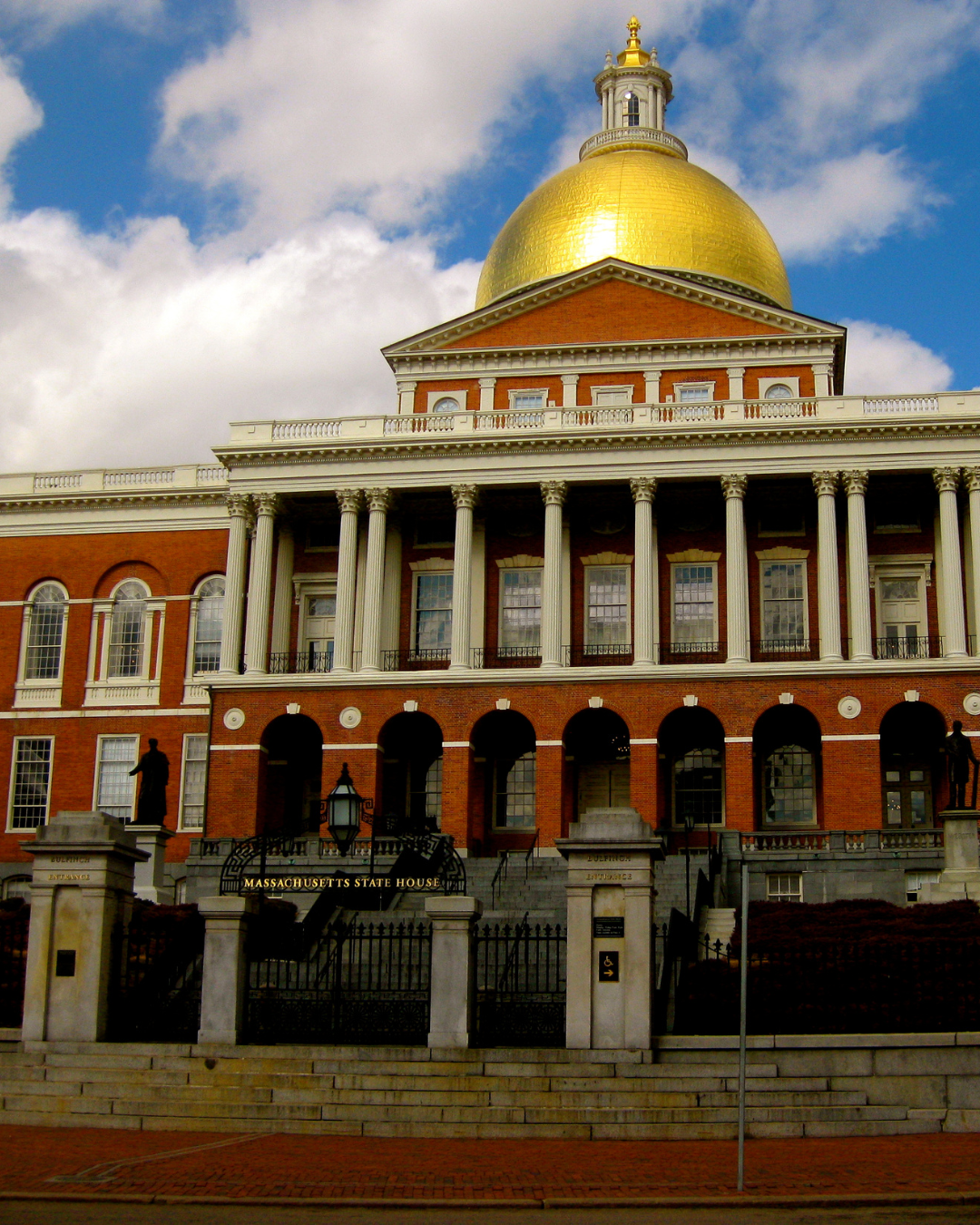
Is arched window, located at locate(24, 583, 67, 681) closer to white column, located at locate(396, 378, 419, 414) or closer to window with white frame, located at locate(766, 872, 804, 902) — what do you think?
white column, located at locate(396, 378, 419, 414)

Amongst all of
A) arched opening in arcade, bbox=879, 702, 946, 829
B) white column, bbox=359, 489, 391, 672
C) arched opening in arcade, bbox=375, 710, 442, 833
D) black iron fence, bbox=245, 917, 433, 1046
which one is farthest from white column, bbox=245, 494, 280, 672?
black iron fence, bbox=245, 917, 433, 1046

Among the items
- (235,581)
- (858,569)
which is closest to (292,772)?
(235,581)

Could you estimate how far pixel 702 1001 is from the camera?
20.5m

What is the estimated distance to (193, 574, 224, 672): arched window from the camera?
166 ft

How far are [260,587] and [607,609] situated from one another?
10.2m

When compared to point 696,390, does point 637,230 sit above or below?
above

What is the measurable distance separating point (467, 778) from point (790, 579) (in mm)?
11180

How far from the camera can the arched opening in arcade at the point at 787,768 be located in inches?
1789

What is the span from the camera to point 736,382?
5072 cm

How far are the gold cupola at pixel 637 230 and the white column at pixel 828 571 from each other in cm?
1091

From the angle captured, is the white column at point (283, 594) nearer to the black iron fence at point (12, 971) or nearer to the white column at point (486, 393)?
the white column at point (486, 393)

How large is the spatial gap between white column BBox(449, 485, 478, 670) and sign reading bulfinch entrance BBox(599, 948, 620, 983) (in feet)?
86.1

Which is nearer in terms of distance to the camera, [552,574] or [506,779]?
[552,574]

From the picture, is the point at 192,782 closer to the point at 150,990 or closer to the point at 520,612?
the point at 520,612
